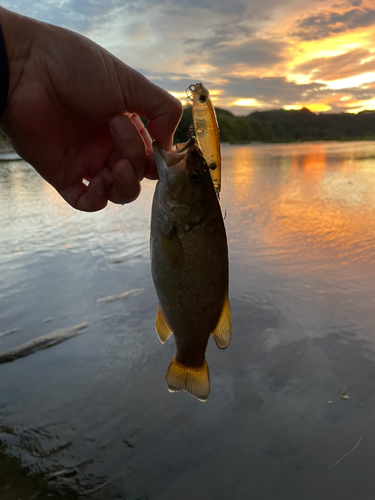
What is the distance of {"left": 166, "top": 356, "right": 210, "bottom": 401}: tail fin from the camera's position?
2141 mm

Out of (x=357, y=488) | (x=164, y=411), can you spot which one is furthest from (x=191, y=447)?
(x=357, y=488)

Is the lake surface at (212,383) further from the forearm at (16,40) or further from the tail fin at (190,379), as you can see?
the forearm at (16,40)

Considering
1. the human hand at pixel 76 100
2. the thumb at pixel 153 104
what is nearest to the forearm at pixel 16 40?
the human hand at pixel 76 100

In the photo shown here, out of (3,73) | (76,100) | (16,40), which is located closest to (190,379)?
(76,100)

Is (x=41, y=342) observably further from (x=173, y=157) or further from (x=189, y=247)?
(x=173, y=157)

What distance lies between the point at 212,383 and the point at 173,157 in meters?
2.27

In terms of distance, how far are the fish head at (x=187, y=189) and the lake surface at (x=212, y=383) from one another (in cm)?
189

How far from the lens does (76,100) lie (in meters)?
2.35

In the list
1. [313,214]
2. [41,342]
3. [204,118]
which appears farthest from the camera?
[313,214]

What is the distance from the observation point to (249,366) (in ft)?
11.7

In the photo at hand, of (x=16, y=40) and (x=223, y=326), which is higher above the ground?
(x=16, y=40)

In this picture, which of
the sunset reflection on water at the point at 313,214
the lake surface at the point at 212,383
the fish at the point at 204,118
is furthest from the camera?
the sunset reflection on water at the point at 313,214

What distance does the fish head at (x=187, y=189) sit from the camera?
6.47 feet

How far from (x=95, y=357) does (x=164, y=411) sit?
1.15m
